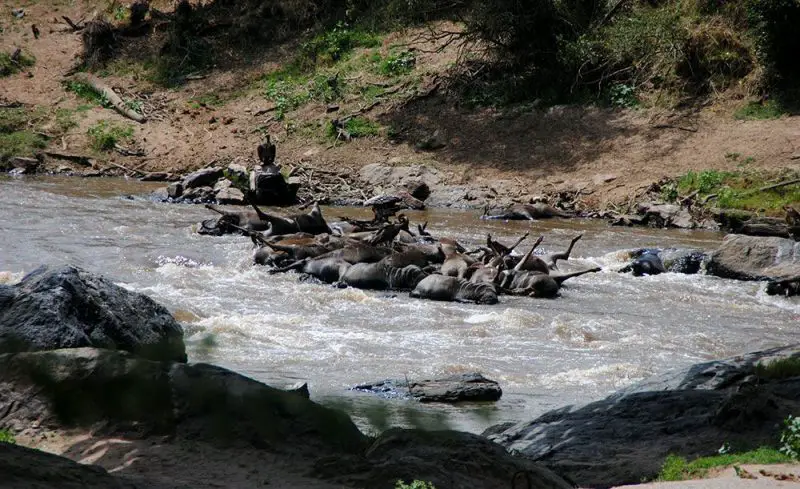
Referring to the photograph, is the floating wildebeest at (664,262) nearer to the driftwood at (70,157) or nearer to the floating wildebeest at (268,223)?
the floating wildebeest at (268,223)

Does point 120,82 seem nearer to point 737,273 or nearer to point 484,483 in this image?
point 737,273

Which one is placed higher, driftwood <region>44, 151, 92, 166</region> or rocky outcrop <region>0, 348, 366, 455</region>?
rocky outcrop <region>0, 348, 366, 455</region>

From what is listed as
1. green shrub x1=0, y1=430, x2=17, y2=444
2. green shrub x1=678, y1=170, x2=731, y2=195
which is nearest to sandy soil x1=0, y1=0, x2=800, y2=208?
green shrub x1=678, y1=170, x2=731, y2=195

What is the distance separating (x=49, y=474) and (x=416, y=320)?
983cm

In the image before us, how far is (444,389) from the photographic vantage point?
1026cm

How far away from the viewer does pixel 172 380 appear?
5.31m

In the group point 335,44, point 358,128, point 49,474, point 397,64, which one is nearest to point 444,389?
point 49,474

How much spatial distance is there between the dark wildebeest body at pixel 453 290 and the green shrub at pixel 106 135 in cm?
1878

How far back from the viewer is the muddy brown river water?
11.2 metres

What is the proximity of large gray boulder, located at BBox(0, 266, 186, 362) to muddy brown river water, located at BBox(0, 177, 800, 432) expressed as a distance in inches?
28.8

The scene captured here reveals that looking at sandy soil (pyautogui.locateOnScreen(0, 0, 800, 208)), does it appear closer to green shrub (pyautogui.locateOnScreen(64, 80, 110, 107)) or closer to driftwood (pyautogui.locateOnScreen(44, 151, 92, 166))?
green shrub (pyautogui.locateOnScreen(64, 80, 110, 107))

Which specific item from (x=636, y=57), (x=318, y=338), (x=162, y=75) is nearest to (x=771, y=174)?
(x=636, y=57)

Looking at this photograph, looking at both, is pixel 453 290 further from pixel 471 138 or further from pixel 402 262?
pixel 471 138

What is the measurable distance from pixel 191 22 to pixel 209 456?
3584 cm
